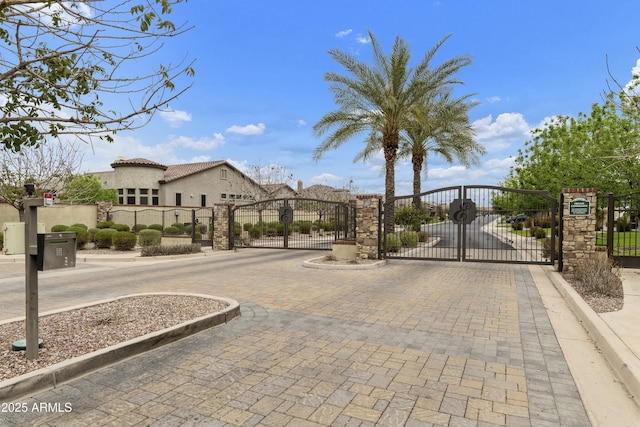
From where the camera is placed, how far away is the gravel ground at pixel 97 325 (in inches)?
167

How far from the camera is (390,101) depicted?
58.2ft

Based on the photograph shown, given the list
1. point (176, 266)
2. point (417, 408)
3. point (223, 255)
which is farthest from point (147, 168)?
point (417, 408)

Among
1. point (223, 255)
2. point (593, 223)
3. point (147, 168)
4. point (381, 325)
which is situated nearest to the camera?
point (381, 325)

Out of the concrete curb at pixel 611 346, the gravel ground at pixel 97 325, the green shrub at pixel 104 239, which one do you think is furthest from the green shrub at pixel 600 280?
the green shrub at pixel 104 239

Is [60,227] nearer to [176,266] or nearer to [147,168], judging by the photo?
[176,266]

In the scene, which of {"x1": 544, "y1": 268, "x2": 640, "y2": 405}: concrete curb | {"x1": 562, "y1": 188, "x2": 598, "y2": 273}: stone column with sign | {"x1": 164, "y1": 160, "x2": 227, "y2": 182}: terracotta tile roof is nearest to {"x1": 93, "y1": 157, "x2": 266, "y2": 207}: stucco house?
{"x1": 164, "y1": 160, "x2": 227, "y2": 182}: terracotta tile roof

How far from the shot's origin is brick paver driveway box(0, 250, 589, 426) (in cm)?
334

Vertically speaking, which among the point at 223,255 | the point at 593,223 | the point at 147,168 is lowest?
the point at 223,255

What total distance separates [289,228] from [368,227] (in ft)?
51.9

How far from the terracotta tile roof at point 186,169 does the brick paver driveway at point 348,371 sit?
31322mm

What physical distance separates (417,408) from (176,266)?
11517 millimetres

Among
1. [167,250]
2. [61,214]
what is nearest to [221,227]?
[167,250]

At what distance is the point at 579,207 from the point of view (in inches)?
430

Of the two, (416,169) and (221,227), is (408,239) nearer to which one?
(416,169)
